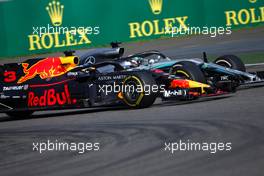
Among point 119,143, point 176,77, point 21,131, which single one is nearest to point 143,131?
point 119,143

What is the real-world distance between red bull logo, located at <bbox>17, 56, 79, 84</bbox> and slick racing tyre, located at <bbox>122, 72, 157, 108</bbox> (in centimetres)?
147

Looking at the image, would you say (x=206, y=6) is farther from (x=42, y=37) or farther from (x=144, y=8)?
(x=42, y=37)

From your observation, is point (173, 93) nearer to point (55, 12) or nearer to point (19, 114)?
point (19, 114)

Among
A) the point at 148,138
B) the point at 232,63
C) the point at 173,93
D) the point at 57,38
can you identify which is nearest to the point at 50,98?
the point at 173,93

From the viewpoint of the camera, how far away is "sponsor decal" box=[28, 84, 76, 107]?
40.4ft

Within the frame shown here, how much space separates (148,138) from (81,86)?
172 inches

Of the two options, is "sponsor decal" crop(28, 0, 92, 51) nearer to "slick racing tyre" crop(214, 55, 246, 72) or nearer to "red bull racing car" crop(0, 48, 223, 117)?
"red bull racing car" crop(0, 48, 223, 117)

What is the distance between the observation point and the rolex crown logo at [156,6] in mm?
25797

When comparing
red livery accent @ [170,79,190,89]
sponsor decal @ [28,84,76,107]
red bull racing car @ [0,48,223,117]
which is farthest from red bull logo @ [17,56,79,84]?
red livery accent @ [170,79,190,89]

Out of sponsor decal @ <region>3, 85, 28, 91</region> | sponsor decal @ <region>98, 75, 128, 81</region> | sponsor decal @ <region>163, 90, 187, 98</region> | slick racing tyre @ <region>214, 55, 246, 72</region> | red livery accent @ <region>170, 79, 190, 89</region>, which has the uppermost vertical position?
slick racing tyre @ <region>214, 55, 246, 72</region>

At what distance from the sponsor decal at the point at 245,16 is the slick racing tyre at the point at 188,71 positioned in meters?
13.1

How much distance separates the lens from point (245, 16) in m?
25.5

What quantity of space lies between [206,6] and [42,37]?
6134mm

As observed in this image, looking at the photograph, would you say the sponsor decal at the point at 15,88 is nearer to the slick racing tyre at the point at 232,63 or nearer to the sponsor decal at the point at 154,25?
the slick racing tyre at the point at 232,63
